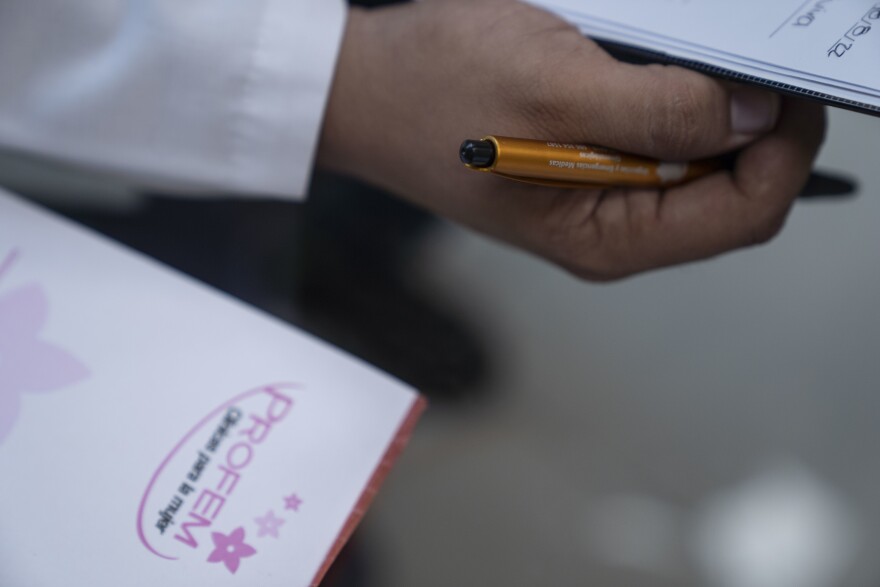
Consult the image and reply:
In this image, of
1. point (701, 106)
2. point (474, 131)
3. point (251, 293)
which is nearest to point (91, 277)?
point (251, 293)

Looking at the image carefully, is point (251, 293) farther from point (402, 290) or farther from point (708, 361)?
point (708, 361)

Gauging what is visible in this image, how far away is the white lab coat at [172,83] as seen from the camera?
16.9 inches

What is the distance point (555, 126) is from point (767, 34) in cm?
10

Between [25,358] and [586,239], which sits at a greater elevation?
[586,239]

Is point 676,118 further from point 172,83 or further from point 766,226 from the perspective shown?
point 172,83

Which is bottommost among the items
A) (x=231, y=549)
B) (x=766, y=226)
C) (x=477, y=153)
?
(x=231, y=549)

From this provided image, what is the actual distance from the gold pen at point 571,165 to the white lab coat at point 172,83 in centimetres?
16

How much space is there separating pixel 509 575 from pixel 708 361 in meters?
0.18

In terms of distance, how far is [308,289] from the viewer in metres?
0.49

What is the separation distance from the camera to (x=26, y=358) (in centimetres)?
37

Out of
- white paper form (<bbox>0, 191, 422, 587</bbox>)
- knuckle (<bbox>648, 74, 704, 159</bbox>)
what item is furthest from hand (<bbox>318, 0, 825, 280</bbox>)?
white paper form (<bbox>0, 191, 422, 587</bbox>)

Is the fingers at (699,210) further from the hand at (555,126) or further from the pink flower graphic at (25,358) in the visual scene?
the pink flower graphic at (25,358)

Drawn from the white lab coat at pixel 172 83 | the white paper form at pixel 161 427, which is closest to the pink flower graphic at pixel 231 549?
the white paper form at pixel 161 427

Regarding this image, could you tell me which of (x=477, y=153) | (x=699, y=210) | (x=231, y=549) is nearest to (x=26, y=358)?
(x=231, y=549)
